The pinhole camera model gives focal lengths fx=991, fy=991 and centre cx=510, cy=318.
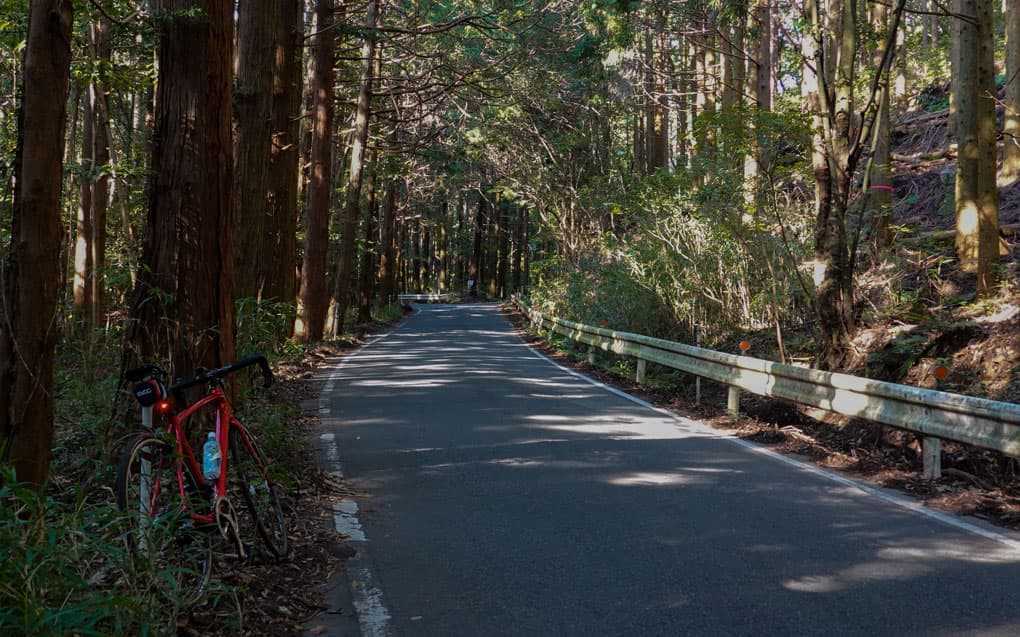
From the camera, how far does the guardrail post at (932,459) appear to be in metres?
8.24

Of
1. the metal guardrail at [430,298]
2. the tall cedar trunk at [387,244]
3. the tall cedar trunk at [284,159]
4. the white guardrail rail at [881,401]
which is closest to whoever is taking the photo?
the white guardrail rail at [881,401]

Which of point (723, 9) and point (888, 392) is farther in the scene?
point (723, 9)

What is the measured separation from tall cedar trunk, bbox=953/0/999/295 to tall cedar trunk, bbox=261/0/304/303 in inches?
420

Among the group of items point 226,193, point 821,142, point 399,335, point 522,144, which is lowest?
point 399,335

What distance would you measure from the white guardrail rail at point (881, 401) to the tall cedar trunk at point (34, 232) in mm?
6361

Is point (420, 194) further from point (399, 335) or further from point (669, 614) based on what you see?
point (669, 614)

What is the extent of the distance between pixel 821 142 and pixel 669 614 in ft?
31.3

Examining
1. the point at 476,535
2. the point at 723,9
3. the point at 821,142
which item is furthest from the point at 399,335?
the point at 476,535

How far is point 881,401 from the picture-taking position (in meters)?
8.89

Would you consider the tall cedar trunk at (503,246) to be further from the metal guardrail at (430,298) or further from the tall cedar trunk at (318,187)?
the tall cedar trunk at (318,187)

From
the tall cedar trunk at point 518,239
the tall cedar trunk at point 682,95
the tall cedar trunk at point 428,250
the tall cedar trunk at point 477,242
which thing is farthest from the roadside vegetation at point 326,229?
the tall cedar trunk at point 428,250

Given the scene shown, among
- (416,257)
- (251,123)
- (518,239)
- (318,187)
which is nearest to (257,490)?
(251,123)

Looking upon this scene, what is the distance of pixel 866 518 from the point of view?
6.93 m

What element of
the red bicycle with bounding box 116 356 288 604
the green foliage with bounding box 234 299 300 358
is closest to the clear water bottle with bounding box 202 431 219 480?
the red bicycle with bounding box 116 356 288 604
